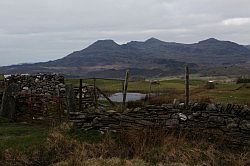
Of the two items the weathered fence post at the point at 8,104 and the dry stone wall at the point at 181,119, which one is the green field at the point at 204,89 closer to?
the dry stone wall at the point at 181,119

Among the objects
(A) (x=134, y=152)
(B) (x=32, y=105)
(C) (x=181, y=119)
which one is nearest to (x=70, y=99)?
(B) (x=32, y=105)

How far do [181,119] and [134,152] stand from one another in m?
2.53

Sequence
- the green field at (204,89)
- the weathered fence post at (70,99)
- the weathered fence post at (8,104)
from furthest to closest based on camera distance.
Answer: the green field at (204,89), the weathered fence post at (8,104), the weathered fence post at (70,99)

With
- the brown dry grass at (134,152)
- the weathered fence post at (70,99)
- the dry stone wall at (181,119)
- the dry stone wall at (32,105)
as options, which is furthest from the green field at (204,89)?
the brown dry grass at (134,152)

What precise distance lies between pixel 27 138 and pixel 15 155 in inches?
86.4

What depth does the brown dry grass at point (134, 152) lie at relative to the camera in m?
12.1

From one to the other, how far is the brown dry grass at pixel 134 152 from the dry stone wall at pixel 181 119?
0.51m

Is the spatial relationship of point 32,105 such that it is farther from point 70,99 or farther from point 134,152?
point 134,152

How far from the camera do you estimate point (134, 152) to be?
12.9 m

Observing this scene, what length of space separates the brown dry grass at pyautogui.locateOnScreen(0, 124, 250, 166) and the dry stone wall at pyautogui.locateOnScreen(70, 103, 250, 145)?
0.51 m

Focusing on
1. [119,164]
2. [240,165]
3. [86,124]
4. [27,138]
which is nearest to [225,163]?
[240,165]

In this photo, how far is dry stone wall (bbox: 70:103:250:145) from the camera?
1377 cm

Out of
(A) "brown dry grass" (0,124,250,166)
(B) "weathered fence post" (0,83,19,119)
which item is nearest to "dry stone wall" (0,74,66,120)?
(B) "weathered fence post" (0,83,19,119)

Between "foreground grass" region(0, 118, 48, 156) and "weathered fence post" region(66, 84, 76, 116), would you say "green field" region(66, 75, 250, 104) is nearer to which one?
"weathered fence post" region(66, 84, 76, 116)
